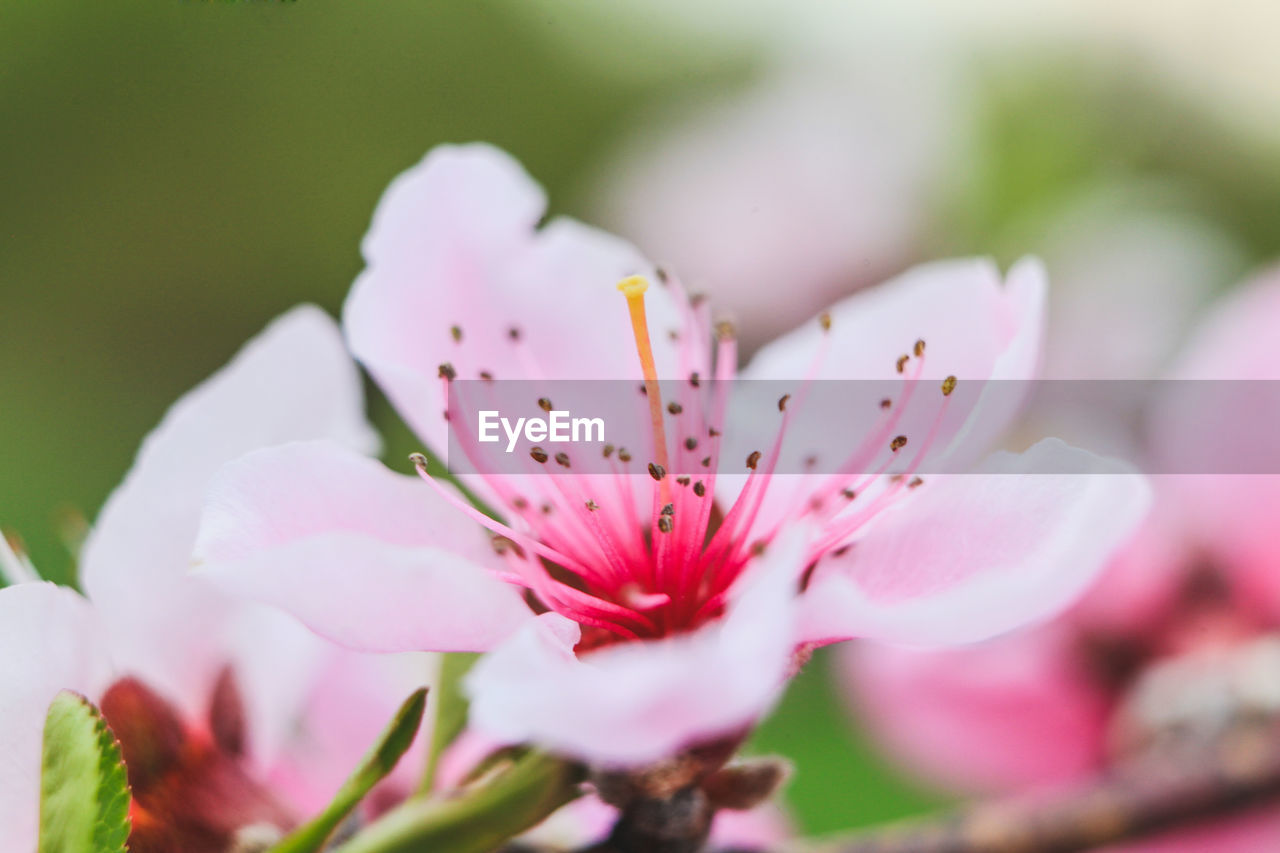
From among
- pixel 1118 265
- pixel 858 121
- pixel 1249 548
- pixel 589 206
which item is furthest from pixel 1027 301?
pixel 589 206

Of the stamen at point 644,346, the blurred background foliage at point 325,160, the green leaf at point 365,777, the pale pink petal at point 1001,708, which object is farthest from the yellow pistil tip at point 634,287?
the blurred background foliage at point 325,160

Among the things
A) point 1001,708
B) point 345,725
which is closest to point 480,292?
point 345,725

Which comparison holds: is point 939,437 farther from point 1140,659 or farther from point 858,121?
point 858,121

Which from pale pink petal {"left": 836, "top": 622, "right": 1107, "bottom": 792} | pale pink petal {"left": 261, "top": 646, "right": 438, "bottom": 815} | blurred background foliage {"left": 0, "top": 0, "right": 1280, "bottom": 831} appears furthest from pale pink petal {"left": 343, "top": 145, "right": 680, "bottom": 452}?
blurred background foliage {"left": 0, "top": 0, "right": 1280, "bottom": 831}

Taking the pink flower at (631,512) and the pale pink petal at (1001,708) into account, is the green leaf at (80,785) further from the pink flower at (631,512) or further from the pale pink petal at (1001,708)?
the pale pink petal at (1001,708)

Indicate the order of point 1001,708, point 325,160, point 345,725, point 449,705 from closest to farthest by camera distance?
point 449,705 < point 345,725 < point 1001,708 < point 325,160

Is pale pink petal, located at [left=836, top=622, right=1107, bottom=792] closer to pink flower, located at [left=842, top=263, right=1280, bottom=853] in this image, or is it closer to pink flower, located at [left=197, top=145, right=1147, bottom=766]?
pink flower, located at [left=842, top=263, right=1280, bottom=853]

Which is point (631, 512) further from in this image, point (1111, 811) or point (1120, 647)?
point (1120, 647)
